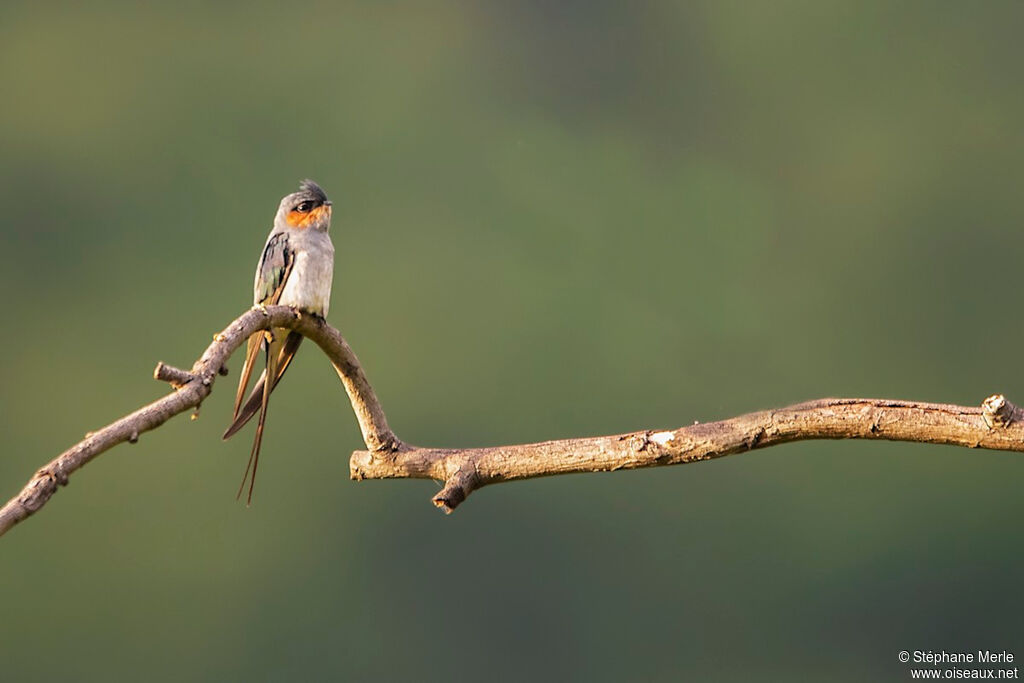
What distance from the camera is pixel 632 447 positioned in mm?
2607

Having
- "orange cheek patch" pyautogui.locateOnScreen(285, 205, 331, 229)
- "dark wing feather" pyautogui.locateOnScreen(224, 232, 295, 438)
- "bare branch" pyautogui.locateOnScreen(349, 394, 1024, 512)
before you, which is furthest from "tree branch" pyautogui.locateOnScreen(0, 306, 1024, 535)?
"orange cheek patch" pyautogui.locateOnScreen(285, 205, 331, 229)

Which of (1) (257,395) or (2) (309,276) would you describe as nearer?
(1) (257,395)

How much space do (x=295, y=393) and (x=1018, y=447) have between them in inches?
251

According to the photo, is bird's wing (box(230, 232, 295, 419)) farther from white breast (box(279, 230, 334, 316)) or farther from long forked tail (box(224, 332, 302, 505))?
long forked tail (box(224, 332, 302, 505))

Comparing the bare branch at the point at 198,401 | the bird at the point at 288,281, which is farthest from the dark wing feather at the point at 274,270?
the bare branch at the point at 198,401

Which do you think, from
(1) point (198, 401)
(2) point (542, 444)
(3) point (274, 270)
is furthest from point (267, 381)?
(1) point (198, 401)

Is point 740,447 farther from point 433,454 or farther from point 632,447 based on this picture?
point 433,454

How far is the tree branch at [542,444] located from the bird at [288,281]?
311 millimetres

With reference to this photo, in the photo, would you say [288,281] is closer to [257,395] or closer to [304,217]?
[304,217]

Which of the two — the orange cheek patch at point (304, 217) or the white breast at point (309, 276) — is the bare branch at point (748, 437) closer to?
the white breast at point (309, 276)

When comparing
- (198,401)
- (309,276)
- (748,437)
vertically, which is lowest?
(198,401)

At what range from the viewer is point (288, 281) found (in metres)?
3.55

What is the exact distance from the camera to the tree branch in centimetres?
202

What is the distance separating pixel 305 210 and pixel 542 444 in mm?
1520
